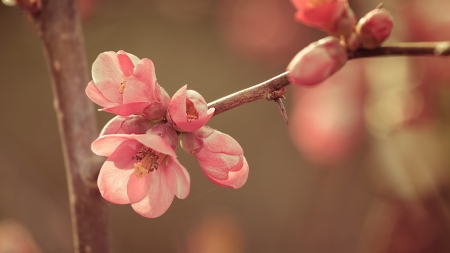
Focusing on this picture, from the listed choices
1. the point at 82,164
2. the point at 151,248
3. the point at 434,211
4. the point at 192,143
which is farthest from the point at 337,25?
the point at 151,248

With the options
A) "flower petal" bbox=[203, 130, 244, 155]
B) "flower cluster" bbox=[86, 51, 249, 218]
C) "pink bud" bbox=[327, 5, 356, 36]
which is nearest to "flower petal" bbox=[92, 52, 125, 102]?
"flower cluster" bbox=[86, 51, 249, 218]

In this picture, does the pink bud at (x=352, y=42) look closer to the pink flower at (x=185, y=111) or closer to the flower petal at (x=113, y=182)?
the pink flower at (x=185, y=111)

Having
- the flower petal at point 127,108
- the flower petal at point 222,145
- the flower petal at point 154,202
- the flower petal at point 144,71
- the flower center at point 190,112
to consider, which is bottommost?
the flower petal at point 154,202

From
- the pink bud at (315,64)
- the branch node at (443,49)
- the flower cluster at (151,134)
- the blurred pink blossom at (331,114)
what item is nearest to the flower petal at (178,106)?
the flower cluster at (151,134)

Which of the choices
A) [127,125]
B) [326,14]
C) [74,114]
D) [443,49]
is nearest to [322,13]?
[326,14]

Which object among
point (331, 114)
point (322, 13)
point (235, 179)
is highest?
point (322, 13)

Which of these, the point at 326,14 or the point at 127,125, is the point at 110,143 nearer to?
the point at 127,125

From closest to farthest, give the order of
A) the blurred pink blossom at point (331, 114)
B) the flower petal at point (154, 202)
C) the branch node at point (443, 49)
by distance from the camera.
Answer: the branch node at point (443, 49) < the flower petal at point (154, 202) < the blurred pink blossom at point (331, 114)

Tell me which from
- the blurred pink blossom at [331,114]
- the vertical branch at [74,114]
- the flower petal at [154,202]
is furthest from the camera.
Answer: the blurred pink blossom at [331,114]
